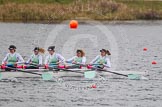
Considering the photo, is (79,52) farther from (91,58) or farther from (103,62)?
(91,58)

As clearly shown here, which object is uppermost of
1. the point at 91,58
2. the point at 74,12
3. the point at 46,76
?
the point at 74,12

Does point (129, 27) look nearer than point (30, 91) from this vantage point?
No

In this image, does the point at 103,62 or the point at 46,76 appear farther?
the point at 103,62

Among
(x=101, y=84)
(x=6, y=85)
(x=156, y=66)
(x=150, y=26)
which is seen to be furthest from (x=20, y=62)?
(x=150, y=26)

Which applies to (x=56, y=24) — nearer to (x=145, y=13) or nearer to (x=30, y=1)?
(x=30, y=1)

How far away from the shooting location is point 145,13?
8425 cm

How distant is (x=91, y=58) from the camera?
149ft

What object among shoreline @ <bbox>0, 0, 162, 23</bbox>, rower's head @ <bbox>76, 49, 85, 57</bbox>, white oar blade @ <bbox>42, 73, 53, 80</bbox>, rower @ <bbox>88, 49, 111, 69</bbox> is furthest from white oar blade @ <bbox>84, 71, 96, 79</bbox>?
shoreline @ <bbox>0, 0, 162, 23</bbox>

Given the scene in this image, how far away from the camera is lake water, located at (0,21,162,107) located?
1102 inches

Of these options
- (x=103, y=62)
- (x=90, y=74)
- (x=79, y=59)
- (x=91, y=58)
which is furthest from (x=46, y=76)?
(x=91, y=58)

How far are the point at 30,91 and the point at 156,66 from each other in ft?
45.9

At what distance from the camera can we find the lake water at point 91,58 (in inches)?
1102

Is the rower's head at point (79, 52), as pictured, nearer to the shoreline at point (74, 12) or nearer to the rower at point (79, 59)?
the rower at point (79, 59)

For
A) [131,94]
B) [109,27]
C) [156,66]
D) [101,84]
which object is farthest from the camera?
[109,27]
